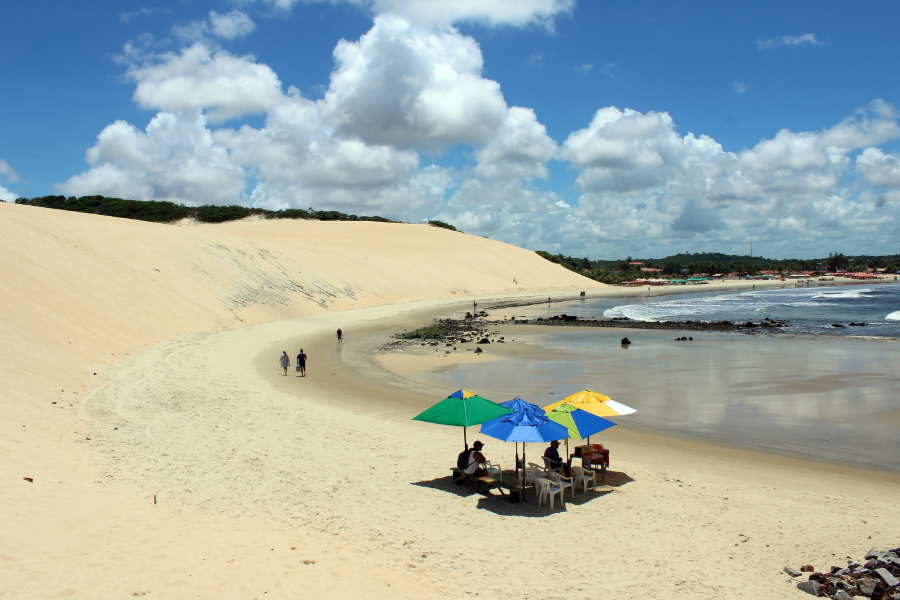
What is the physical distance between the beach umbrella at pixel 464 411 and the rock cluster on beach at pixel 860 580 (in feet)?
16.8

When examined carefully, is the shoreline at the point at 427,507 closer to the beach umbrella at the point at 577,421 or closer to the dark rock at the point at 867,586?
the dark rock at the point at 867,586

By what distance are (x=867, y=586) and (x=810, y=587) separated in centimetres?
60

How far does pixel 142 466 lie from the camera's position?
10758mm

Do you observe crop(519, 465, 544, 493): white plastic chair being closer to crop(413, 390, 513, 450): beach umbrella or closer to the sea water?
crop(413, 390, 513, 450): beach umbrella

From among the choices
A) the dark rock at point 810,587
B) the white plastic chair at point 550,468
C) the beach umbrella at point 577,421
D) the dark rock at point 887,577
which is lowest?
the dark rock at point 810,587

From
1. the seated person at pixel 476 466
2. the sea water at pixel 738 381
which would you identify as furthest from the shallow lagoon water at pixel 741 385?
the seated person at pixel 476 466

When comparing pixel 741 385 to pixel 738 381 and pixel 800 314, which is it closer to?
pixel 738 381

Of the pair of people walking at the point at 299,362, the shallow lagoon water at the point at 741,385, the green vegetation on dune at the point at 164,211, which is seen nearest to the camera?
the shallow lagoon water at the point at 741,385

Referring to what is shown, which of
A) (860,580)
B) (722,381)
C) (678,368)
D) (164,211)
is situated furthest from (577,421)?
(164,211)

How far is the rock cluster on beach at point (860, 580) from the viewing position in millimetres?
6492

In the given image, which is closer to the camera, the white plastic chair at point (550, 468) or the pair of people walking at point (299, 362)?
the white plastic chair at point (550, 468)

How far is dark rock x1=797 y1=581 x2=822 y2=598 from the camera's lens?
6765 millimetres

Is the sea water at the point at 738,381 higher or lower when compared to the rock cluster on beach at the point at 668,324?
lower

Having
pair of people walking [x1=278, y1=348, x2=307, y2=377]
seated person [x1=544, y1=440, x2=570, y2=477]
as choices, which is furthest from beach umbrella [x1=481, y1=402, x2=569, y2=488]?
pair of people walking [x1=278, y1=348, x2=307, y2=377]
